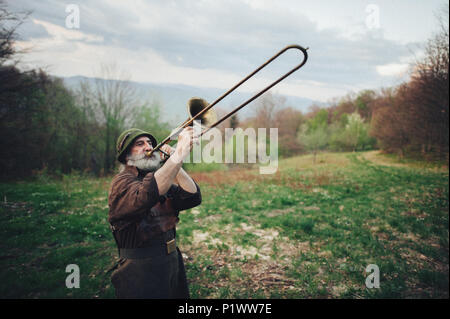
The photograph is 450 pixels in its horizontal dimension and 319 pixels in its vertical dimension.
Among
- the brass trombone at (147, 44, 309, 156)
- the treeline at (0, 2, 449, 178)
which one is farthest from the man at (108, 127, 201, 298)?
the treeline at (0, 2, 449, 178)

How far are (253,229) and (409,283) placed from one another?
151 inches

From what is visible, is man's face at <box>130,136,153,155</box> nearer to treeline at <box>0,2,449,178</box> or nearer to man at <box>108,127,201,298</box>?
man at <box>108,127,201,298</box>

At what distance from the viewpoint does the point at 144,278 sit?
2168 millimetres

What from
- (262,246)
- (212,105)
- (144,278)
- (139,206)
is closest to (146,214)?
(139,206)

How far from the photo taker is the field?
4.00m

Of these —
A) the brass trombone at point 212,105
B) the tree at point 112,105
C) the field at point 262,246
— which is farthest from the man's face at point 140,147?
the tree at point 112,105

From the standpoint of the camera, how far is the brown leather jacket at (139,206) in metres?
1.78

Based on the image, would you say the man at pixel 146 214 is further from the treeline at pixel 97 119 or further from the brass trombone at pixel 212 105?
the treeline at pixel 97 119

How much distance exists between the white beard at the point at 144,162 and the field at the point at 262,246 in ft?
9.67

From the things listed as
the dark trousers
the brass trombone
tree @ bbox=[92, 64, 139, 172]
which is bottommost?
the dark trousers

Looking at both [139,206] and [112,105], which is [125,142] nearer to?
[139,206]

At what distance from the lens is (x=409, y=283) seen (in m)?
4.10
